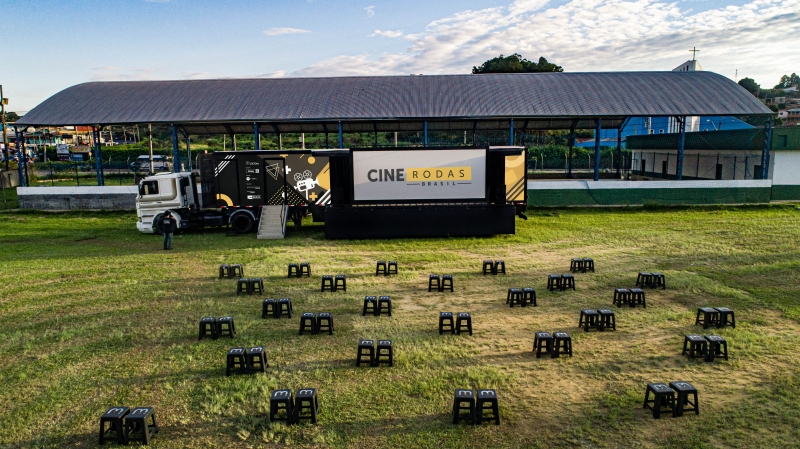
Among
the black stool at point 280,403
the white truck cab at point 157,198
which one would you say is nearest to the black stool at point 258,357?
the black stool at point 280,403

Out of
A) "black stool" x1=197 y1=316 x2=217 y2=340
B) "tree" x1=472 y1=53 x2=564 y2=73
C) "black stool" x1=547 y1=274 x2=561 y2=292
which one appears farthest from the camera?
"tree" x1=472 y1=53 x2=564 y2=73

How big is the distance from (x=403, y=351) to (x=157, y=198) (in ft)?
59.2

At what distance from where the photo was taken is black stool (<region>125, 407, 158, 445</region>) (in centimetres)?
697

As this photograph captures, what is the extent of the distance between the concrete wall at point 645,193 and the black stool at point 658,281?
16749 mm

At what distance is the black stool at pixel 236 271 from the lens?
15477 mm

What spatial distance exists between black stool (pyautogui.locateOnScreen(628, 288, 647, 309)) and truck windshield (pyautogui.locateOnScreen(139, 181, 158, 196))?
19984 mm

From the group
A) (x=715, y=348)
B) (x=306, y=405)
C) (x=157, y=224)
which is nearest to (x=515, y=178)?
(x=715, y=348)

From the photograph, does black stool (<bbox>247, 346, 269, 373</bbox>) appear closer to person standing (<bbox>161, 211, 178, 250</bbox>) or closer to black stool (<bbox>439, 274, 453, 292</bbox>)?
black stool (<bbox>439, 274, 453, 292</bbox>)

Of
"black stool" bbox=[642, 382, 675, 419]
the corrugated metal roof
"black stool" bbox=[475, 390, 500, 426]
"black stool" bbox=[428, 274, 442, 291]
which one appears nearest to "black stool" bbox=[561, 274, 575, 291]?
"black stool" bbox=[428, 274, 442, 291]

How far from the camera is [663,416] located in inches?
294

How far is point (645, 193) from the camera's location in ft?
100.0

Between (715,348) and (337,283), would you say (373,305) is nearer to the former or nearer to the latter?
(337,283)

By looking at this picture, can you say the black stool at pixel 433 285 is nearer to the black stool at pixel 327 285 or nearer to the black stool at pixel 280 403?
the black stool at pixel 327 285

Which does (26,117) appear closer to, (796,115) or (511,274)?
(511,274)
